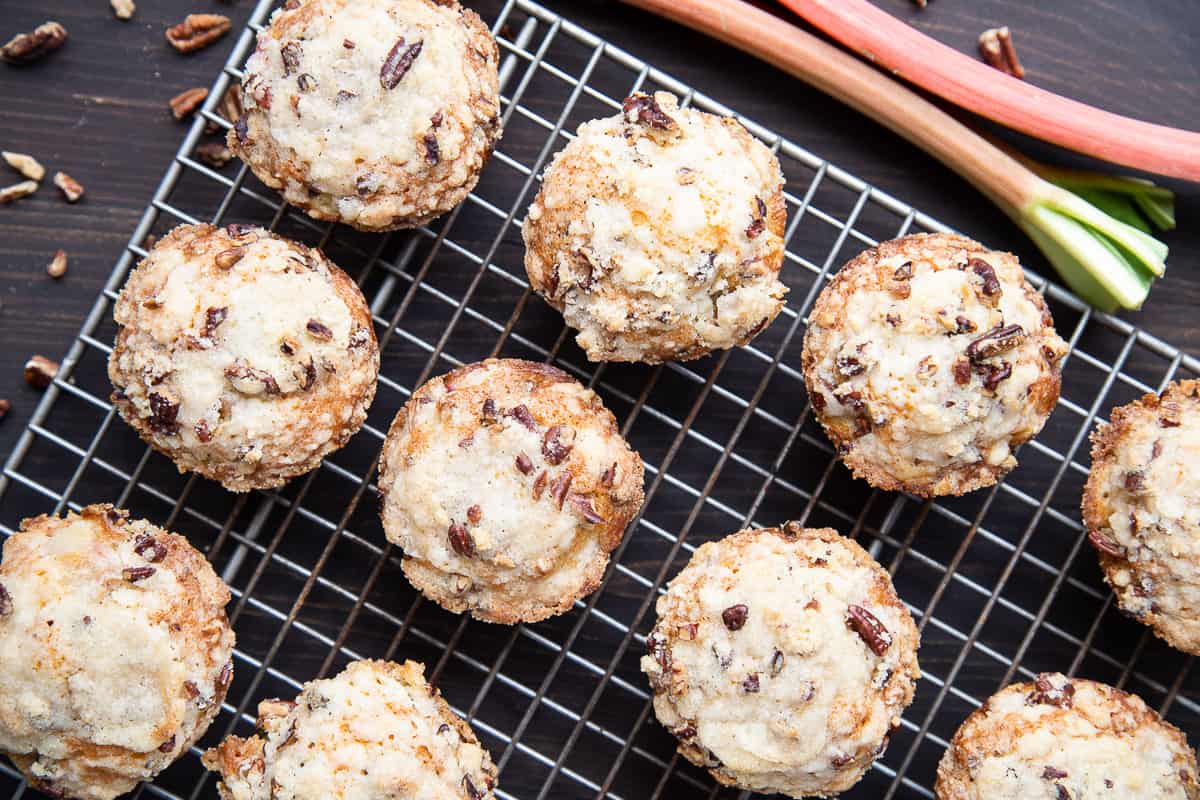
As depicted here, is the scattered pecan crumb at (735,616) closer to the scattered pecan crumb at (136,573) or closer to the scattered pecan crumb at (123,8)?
the scattered pecan crumb at (136,573)

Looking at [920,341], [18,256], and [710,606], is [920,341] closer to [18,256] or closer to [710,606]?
[710,606]

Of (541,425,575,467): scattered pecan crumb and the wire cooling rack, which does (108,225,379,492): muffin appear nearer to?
the wire cooling rack

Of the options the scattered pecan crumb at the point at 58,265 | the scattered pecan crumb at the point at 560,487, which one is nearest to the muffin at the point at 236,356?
the scattered pecan crumb at the point at 58,265

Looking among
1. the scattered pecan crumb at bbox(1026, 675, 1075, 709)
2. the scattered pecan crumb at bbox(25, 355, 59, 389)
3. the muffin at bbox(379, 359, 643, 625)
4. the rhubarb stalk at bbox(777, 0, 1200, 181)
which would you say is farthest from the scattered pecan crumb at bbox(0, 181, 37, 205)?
the scattered pecan crumb at bbox(1026, 675, 1075, 709)

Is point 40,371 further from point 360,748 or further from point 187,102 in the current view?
point 360,748

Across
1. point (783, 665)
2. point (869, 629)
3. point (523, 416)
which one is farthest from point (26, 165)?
point (869, 629)

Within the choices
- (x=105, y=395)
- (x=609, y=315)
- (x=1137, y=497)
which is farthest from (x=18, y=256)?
(x=1137, y=497)

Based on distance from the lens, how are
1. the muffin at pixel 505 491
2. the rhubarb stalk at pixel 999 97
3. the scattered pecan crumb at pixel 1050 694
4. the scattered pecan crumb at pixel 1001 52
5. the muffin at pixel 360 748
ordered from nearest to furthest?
1. the muffin at pixel 360 748
2. the muffin at pixel 505 491
3. the scattered pecan crumb at pixel 1050 694
4. the rhubarb stalk at pixel 999 97
5. the scattered pecan crumb at pixel 1001 52
